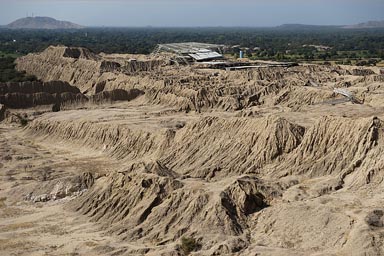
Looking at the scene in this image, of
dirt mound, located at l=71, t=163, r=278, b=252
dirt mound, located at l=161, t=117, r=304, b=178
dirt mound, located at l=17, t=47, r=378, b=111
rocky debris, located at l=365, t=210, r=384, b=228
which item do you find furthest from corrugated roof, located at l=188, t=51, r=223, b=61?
rocky debris, located at l=365, t=210, r=384, b=228

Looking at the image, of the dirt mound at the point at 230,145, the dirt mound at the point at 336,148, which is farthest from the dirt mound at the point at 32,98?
the dirt mound at the point at 336,148

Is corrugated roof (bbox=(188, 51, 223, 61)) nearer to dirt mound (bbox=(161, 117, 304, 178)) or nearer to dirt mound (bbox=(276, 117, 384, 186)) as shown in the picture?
dirt mound (bbox=(161, 117, 304, 178))

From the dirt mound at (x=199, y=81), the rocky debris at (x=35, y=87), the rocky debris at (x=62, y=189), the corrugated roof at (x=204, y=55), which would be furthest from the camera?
the corrugated roof at (x=204, y=55)

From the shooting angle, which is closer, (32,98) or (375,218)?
(375,218)

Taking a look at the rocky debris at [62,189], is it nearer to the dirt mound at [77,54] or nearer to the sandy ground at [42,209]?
the sandy ground at [42,209]

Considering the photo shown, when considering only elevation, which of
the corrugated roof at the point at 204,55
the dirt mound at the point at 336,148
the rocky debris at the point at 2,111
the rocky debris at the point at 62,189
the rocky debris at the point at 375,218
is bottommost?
the rocky debris at the point at 62,189

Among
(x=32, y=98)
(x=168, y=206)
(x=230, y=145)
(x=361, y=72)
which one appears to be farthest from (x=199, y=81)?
(x=168, y=206)

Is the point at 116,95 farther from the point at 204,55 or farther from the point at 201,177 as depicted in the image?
the point at 204,55

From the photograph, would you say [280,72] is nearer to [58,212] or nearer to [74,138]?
[74,138]

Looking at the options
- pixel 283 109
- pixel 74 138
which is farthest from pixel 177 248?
pixel 283 109
